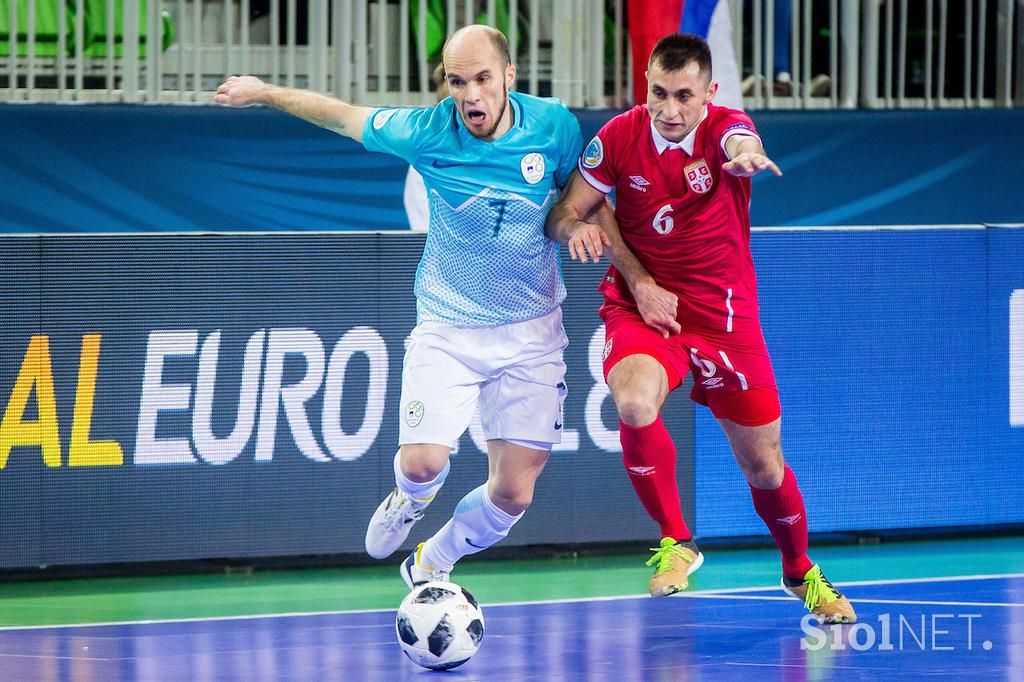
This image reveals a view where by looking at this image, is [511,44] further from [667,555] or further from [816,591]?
[667,555]

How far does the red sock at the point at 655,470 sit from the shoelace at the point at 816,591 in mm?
679

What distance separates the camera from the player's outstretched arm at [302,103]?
591cm

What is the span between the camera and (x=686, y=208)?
589 centimetres

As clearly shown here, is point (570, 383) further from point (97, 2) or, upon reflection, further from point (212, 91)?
point (97, 2)

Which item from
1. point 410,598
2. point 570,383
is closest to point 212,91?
point 570,383

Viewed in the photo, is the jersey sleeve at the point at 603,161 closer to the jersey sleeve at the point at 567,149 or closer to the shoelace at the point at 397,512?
the jersey sleeve at the point at 567,149

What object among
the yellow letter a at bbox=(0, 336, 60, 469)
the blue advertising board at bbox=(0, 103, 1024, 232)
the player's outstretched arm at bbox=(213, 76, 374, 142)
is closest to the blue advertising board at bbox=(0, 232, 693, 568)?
the yellow letter a at bbox=(0, 336, 60, 469)

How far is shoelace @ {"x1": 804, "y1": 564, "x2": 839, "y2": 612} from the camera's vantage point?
6242 millimetres

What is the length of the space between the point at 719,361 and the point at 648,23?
4467 mm

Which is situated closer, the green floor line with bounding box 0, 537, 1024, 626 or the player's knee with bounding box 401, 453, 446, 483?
the player's knee with bounding box 401, 453, 446, 483

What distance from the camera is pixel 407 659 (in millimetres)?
5805

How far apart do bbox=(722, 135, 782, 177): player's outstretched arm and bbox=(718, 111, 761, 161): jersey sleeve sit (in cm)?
3

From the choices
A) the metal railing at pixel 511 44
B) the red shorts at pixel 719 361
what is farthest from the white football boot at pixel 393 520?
the metal railing at pixel 511 44

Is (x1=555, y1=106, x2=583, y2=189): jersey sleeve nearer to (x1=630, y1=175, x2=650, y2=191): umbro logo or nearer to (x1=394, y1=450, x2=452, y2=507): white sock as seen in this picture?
(x1=630, y1=175, x2=650, y2=191): umbro logo
